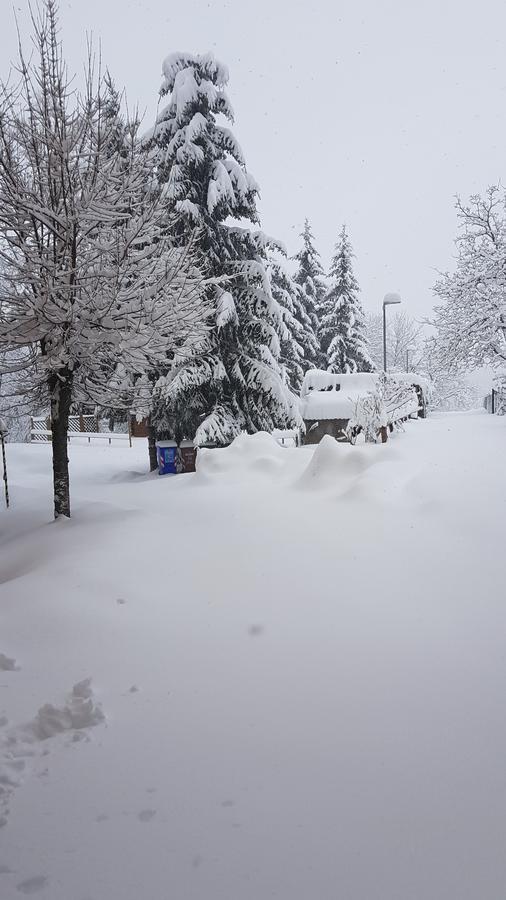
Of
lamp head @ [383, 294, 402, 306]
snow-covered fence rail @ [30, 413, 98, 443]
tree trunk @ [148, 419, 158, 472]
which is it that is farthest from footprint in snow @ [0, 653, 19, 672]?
snow-covered fence rail @ [30, 413, 98, 443]

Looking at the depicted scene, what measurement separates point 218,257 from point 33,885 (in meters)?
13.0

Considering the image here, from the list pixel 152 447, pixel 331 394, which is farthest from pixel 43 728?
pixel 331 394

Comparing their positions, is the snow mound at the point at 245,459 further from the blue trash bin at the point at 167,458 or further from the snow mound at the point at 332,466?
the blue trash bin at the point at 167,458

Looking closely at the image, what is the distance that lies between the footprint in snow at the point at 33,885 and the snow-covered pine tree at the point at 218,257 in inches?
416

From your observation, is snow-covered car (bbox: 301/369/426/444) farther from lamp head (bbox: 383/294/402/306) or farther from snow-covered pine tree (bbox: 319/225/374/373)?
snow-covered pine tree (bbox: 319/225/374/373)

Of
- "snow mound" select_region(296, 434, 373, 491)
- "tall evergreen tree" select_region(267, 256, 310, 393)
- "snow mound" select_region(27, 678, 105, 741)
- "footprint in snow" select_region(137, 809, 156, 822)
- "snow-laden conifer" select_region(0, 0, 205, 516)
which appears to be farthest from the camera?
"tall evergreen tree" select_region(267, 256, 310, 393)

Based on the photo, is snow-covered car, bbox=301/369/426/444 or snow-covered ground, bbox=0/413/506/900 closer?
snow-covered ground, bbox=0/413/506/900

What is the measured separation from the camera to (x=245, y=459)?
1020 cm

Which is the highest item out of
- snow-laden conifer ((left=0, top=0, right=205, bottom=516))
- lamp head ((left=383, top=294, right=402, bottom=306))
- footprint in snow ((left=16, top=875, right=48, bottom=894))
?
lamp head ((left=383, top=294, right=402, bottom=306))

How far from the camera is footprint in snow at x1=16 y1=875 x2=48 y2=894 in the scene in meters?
2.11

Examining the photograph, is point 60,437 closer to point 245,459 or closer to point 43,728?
point 245,459

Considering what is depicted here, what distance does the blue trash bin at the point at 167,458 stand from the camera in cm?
1331

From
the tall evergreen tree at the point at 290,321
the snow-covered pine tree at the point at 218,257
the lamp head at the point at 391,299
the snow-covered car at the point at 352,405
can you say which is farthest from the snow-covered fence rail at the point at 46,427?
the snow-covered pine tree at the point at 218,257

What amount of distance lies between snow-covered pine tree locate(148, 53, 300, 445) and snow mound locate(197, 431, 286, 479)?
6.72 feet
